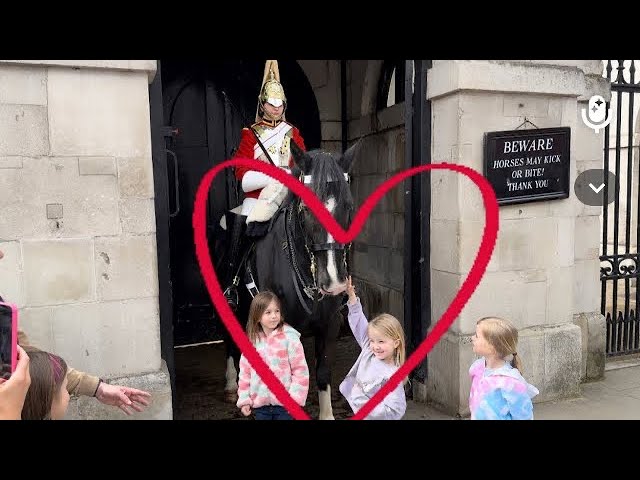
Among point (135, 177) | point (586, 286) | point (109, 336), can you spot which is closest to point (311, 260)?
point (135, 177)

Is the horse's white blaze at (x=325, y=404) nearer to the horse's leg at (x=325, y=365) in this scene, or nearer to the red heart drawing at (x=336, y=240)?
the horse's leg at (x=325, y=365)

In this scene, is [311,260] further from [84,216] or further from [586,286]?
[586,286]

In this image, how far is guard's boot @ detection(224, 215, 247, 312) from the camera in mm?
4496

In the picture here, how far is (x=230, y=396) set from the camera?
193 inches

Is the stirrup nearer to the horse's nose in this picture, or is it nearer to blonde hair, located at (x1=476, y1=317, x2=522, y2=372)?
the horse's nose

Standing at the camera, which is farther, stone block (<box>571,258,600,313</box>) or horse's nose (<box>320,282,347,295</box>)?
stone block (<box>571,258,600,313</box>)

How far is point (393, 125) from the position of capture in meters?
6.19

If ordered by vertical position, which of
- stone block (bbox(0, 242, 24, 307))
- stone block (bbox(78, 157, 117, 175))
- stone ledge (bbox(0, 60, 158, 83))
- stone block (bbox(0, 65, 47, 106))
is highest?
stone ledge (bbox(0, 60, 158, 83))

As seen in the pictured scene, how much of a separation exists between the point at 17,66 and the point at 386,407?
2911 mm

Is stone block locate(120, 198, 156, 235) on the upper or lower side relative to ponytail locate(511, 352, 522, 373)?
upper

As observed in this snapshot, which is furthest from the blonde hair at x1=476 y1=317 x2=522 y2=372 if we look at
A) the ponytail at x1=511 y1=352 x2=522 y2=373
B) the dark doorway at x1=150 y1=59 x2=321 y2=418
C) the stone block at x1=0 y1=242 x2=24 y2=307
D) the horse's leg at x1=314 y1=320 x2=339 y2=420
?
the dark doorway at x1=150 y1=59 x2=321 y2=418

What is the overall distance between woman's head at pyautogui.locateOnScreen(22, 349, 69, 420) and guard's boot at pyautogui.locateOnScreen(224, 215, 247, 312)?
8.71 feet

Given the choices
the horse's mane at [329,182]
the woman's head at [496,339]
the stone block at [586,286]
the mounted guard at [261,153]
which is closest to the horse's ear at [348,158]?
the horse's mane at [329,182]

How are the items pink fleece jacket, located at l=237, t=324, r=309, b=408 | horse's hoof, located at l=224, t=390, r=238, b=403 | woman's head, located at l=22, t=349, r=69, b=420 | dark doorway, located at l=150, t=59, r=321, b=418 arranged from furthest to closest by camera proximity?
dark doorway, located at l=150, t=59, r=321, b=418
horse's hoof, located at l=224, t=390, r=238, b=403
pink fleece jacket, located at l=237, t=324, r=309, b=408
woman's head, located at l=22, t=349, r=69, b=420
